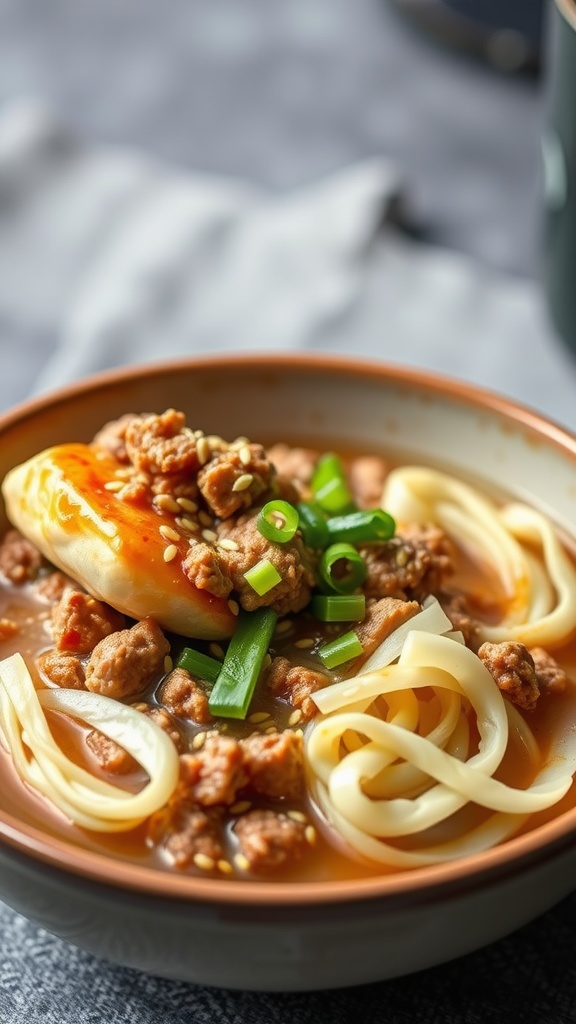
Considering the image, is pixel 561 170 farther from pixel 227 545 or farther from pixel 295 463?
pixel 227 545

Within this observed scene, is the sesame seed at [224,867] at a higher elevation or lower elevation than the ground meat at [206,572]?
lower

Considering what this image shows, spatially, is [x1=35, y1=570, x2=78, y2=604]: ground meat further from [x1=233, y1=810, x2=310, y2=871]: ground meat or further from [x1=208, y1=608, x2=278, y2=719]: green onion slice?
[x1=233, y1=810, x2=310, y2=871]: ground meat

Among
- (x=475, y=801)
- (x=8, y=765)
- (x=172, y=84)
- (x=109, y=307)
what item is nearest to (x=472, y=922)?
(x=475, y=801)

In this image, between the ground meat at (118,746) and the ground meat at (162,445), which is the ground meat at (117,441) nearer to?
the ground meat at (162,445)

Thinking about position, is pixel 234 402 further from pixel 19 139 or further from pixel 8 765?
pixel 19 139

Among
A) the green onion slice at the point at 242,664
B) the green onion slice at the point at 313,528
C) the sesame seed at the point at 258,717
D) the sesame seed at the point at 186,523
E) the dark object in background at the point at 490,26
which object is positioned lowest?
the sesame seed at the point at 258,717

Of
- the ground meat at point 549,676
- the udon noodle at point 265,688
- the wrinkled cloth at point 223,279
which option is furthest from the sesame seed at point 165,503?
the wrinkled cloth at point 223,279

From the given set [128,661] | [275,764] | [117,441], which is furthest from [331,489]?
[275,764]

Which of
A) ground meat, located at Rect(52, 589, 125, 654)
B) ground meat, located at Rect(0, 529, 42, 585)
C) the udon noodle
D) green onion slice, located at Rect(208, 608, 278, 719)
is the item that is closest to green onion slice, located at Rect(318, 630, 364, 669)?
the udon noodle
